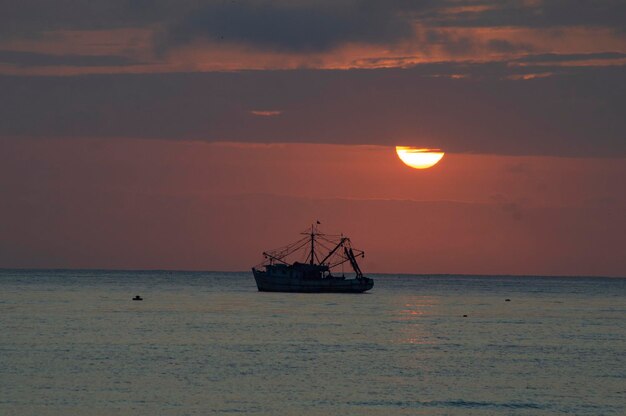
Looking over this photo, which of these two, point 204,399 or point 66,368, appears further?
point 66,368

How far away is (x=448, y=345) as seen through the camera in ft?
348

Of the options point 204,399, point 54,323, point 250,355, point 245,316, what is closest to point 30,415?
point 204,399

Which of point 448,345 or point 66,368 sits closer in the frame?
point 66,368

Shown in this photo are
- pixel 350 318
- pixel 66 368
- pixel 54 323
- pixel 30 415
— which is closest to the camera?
pixel 30 415

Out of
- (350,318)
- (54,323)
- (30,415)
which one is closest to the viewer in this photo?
(30,415)

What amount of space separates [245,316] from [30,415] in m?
90.1

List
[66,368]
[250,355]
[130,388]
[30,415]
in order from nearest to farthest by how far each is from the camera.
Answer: [30,415]
[130,388]
[66,368]
[250,355]

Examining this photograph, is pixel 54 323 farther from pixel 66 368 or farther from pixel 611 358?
pixel 611 358

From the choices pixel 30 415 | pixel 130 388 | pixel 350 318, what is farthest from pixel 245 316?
pixel 30 415

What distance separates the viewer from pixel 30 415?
194 feet

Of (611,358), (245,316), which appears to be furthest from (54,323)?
(611,358)

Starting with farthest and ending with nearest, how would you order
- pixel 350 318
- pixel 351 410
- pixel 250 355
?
1. pixel 350 318
2. pixel 250 355
3. pixel 351 410

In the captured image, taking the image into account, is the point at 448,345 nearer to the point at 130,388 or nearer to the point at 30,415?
the point at 130,388

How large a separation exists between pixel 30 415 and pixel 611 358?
54.6m
